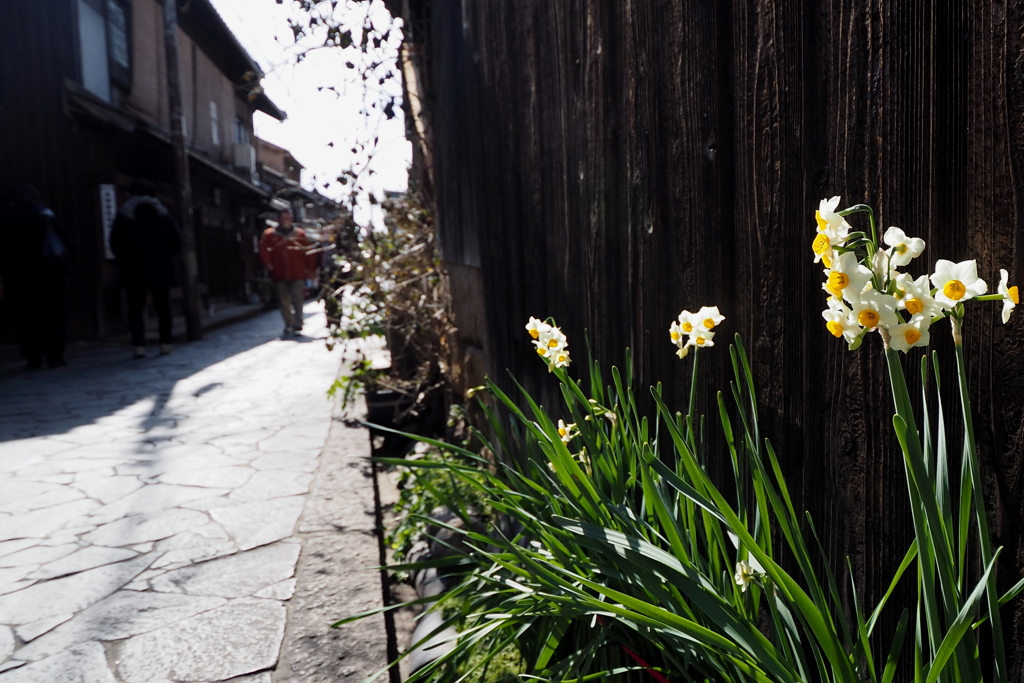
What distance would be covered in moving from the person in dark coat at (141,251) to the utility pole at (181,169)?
214 cm

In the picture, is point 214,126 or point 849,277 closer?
point 849,277

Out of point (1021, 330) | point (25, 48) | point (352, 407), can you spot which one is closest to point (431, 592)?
point (1021, 330)

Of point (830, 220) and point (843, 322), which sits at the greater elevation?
point (830, 220)

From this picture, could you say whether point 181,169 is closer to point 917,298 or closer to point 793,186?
point 793,186

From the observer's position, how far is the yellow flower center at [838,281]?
0.79 meters

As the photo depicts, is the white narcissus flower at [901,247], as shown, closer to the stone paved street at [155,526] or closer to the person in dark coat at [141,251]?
the stone paved street at [155,526]

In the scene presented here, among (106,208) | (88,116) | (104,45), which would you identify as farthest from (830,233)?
(104,45)

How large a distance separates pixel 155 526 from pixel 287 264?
8.95m

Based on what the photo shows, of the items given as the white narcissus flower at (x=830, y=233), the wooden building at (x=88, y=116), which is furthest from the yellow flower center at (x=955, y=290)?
the wooden building at (x=88, y=116)

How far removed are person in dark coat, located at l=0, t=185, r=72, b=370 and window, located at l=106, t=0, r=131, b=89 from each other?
5.75 meters

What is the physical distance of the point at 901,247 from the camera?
81 cm

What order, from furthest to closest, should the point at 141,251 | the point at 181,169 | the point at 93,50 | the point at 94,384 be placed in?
the point at 93,50
the point at 181,169
the point at 141,251
the point at 94,384

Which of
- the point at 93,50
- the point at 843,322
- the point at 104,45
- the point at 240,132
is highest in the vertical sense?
the point at 240,132

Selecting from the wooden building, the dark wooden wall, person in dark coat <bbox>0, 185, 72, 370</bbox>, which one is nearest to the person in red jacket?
the wooden building
